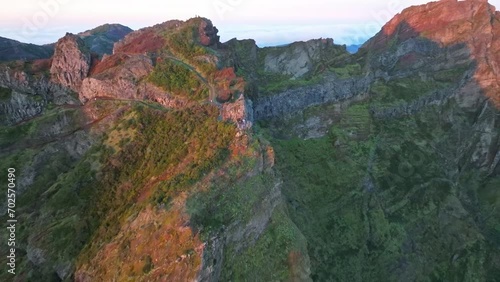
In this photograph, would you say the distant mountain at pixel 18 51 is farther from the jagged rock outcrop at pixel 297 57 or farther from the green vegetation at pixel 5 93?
the jagged rock outcrop at pixel 297 57

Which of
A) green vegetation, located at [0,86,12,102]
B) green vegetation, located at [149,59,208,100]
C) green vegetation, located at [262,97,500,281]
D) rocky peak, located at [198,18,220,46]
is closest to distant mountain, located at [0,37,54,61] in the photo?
green vegetation, located at [0,86,12,102]

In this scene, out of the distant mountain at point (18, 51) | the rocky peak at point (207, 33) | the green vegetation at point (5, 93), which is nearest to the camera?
the green vegetation at point (5, 93)

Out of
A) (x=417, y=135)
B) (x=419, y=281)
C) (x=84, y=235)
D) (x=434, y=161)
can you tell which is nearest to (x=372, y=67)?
(x=417, y=135)

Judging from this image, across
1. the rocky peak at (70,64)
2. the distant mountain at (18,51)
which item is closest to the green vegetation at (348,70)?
the rocky peak at (70,64)

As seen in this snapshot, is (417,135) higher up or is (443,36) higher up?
(443,36)

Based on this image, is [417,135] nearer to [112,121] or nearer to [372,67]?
[372,67]

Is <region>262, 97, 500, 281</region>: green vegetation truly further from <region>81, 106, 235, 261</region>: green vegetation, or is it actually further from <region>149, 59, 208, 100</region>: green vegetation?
<region>81, 106, 235, 261</region>: green vegetation
